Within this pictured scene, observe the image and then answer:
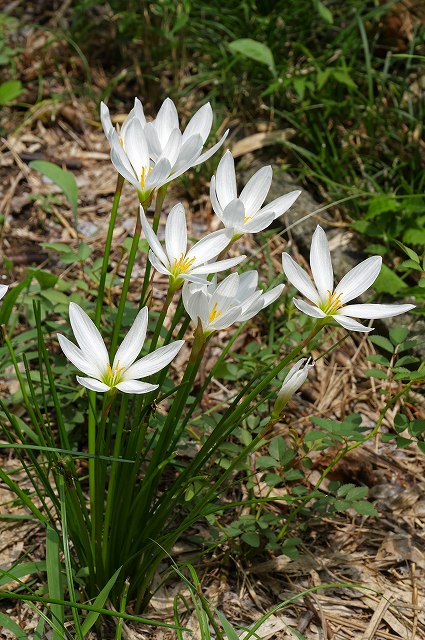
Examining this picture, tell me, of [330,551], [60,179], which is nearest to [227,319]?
[330,551]

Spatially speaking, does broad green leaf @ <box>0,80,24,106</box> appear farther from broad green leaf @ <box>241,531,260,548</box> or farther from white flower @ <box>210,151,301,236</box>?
broad green leaf @ <box>241,531,260,548</box>

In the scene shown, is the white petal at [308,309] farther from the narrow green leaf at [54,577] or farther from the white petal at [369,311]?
the narrow green leaf at [54,577]

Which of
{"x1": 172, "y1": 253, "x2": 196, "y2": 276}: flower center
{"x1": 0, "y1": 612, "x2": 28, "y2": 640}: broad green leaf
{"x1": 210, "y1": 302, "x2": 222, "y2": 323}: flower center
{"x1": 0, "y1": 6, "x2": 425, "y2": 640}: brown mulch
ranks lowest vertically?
{"x1": 0, "y1": 6, "x2": 425, "y2": 640}: brown mulch

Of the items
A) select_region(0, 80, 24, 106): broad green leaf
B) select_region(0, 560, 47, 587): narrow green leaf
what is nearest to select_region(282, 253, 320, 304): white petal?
select_region(0, 560, 47, 587): narrow green leaf

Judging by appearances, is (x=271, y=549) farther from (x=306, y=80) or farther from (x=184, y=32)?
(x=184, y=32)

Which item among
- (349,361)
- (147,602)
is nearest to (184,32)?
(349,361)
